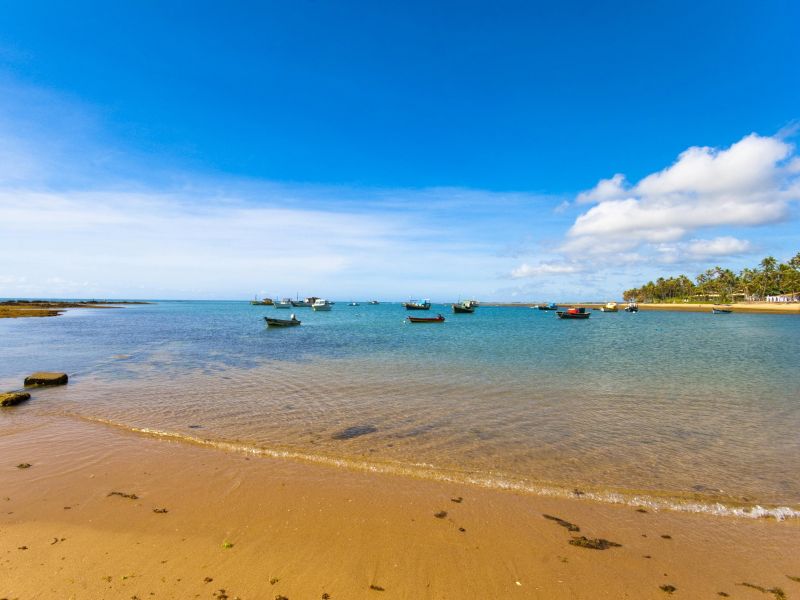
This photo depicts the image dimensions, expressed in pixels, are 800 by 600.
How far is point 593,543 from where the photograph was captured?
19.7 ft

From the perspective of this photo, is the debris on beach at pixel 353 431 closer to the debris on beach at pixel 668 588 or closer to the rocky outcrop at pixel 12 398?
the debris on beach at pixel 668 588

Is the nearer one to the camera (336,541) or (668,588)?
(668,588)

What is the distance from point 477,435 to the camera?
11.3 m

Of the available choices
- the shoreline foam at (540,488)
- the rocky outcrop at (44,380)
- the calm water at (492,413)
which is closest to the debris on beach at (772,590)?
the shoreline foam at (540,488)

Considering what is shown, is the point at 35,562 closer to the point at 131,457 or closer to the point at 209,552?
Result: the point at 209,552

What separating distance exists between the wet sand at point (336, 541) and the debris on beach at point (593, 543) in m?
0.09

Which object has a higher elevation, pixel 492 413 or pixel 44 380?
pixel 44 380

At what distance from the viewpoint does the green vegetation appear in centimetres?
13438

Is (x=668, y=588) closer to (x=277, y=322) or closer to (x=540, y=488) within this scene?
(x=540, y=488)

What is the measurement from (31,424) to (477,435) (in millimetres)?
13105

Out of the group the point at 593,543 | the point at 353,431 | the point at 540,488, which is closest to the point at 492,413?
the point at 353,431

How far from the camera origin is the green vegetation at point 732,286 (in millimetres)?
134375

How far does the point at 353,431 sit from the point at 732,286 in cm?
19898

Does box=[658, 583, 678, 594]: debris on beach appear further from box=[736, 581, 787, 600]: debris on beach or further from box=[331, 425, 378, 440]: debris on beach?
box=[331, 425, 378, 440]: debris on beach
